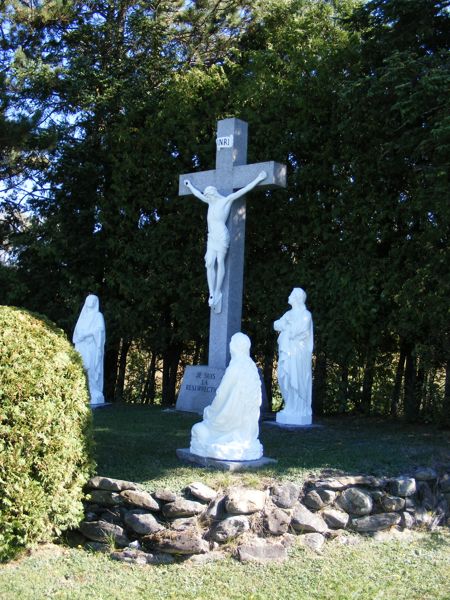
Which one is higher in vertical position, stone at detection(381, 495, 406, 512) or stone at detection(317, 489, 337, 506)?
stone at detection(317, 489, 337, 506)

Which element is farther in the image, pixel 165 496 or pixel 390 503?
pixel 390 503

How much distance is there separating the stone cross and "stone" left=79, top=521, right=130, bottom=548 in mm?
4995

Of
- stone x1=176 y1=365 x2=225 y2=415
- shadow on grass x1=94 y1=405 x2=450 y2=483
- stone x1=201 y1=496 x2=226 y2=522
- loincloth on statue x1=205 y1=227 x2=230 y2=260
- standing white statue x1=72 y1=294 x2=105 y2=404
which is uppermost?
loincloth on statue x1=205 y1=227 x2=230 y2=260

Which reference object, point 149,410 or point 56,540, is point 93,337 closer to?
point 149,410

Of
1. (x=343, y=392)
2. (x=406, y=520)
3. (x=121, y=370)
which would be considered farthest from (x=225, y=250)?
(x=121, y=370)

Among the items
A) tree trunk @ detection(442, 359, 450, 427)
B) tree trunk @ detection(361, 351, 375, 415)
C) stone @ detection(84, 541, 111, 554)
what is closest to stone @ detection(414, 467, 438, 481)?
stone @ detection(84, 541, 111, 554)

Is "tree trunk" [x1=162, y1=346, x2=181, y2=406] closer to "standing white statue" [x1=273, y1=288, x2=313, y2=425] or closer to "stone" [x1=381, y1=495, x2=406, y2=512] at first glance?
"standing white statue" [x1=273, y1=288, x2=313, y2=425]

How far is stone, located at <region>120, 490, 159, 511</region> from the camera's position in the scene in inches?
223

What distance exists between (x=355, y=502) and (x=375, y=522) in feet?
0.89

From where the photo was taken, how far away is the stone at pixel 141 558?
17.5 ft

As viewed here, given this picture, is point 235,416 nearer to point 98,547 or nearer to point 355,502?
point 355,502

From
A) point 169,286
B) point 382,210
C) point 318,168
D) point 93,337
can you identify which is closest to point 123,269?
point 169,286

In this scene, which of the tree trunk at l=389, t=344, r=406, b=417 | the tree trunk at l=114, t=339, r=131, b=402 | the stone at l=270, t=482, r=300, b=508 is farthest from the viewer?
the tree trunk at l=114, t=339, r=131, b=402

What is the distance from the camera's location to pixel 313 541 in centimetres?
568
